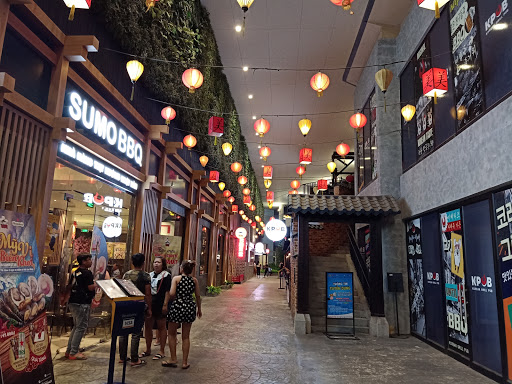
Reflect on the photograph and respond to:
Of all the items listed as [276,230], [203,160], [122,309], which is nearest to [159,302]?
[122,309]

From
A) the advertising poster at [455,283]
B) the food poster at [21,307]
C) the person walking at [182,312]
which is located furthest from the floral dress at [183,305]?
the advertising poster at [455,283]

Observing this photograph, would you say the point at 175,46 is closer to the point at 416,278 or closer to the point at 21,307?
the point at 21,307

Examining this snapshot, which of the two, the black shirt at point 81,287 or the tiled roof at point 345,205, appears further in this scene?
the tiled roof at point 345,205

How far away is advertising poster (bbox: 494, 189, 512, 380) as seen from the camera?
4754mm

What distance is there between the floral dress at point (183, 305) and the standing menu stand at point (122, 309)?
0.56m

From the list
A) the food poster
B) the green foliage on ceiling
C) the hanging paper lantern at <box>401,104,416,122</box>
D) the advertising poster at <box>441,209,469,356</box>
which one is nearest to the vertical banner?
the advertising poster at <box>441,209,469,356</box>

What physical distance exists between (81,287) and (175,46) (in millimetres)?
6315

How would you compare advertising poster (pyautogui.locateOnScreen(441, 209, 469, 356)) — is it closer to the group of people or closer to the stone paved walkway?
the stone paved walkway

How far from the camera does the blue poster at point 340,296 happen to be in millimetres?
7988

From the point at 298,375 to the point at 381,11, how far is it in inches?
367

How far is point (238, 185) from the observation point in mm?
19688

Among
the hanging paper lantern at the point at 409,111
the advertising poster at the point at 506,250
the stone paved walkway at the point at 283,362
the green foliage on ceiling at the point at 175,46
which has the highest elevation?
the green foliage on ceiling at the point at 175,46

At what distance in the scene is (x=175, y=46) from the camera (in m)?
→ 8.98

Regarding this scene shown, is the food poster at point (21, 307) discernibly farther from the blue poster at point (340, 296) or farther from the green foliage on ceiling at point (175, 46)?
the blue poster at point (340, 296)
